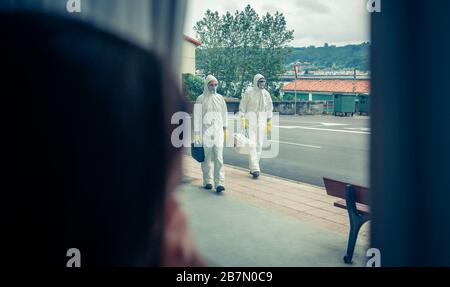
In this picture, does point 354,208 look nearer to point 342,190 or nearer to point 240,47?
point 342,190

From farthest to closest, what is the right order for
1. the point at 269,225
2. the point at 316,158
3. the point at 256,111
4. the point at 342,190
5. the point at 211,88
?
1. the point at 316,158
2. the point at 256,111
3. the point at 211,88
4. the point at 269,225
5. the point at 342,190

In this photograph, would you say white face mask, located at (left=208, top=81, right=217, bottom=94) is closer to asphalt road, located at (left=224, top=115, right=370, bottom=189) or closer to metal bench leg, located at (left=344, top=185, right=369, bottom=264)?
asphalt road, located at (left=224, top=115, right=370, bottom=189)

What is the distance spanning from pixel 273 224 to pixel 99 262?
11.3 feet

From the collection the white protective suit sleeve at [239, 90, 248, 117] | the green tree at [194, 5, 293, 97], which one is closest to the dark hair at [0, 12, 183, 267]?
the white protective suit sleeve at [239, 90, 248, 117]

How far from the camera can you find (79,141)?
0.59 metres

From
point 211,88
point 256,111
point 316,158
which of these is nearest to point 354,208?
point 211,88

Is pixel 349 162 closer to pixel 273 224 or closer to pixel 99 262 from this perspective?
pixel 273 224

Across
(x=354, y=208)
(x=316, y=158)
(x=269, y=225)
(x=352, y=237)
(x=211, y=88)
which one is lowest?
(x=269, y=225)

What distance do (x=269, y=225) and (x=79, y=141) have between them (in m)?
3.53

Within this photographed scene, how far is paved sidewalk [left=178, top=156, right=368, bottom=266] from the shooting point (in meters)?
A: 3.26

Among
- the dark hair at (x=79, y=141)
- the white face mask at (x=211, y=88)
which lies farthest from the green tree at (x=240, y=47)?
the dark hair at (x=79, y=141)

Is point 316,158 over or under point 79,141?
under
